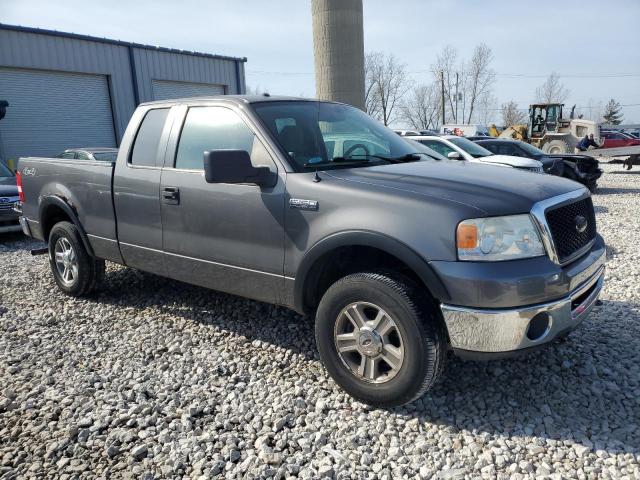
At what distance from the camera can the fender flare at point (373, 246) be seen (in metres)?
2.73

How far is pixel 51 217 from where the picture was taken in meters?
5.48

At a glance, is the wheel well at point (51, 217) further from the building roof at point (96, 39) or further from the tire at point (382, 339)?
the building roof at point (96, 39)

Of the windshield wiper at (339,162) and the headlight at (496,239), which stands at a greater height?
the windshield wiper at (339,162)

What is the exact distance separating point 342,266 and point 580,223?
4.99 ft

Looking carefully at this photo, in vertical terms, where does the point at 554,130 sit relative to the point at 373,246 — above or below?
above

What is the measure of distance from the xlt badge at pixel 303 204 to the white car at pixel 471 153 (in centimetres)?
736

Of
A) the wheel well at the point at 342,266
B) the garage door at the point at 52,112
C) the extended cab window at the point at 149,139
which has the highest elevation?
the garage door at the point at 52,112

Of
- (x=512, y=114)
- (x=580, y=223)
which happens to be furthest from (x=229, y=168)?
(x=512, y=114)

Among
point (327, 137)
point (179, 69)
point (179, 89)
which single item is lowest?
point (327, 137)

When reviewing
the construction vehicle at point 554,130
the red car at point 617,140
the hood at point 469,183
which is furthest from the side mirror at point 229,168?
the red car at point 617,140

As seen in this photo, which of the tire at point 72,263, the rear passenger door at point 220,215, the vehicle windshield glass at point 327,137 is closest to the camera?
the rear passenger door at point 220,215

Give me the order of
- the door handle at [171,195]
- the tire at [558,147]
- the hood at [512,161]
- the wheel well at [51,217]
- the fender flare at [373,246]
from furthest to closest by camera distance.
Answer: the tire at [558,147] < the hood at [512,161] < the wheel well at [51,217] < the door handle at [171,195] < the fender flare at [373,246]

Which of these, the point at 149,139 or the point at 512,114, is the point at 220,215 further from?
the point at 512,114

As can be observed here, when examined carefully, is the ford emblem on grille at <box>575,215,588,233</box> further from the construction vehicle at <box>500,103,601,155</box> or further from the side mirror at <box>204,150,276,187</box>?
the construction vehicle at <box>500,103,601,155</box>
